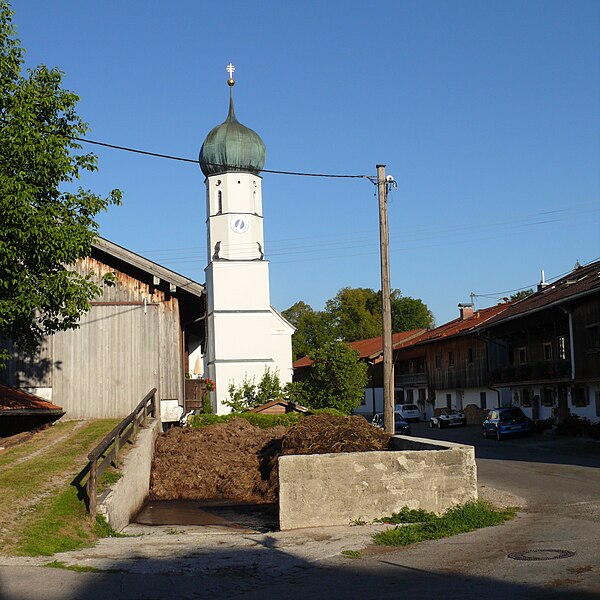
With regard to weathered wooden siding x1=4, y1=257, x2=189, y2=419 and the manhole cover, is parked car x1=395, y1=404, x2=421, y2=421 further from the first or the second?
the manhole cover

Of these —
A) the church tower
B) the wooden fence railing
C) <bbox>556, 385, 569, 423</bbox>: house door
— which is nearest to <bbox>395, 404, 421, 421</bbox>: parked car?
the church tower

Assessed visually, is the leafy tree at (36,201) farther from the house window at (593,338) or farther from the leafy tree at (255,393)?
the leafy tree at (255,393)

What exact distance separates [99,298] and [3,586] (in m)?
16.3

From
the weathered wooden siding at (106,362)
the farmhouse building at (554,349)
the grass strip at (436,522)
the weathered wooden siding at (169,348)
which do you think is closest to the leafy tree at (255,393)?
the farmhouse building at (554,349)

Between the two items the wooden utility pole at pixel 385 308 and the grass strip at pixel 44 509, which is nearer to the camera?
the grass strip at pixel 44 509

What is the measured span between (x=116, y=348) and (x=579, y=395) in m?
24.1

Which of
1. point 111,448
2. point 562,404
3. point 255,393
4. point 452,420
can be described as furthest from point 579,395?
point 111,448

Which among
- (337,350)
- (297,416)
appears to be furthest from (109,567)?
(337,350)

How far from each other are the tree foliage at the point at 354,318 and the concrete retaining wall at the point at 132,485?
255ft

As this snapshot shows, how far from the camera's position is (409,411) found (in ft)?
209

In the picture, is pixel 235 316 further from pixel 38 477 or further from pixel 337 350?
pixel 38 477

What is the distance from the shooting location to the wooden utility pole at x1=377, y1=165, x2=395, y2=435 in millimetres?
18891

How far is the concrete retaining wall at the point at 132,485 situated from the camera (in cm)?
1352

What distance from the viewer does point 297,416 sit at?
32.0m
